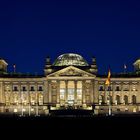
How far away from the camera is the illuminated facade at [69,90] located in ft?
465

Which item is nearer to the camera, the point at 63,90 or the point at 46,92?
the point at 63,90

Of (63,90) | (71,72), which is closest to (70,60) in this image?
(71,72)

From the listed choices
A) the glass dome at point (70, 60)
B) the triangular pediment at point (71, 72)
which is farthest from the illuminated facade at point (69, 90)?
the glass dome at point (70, 60)

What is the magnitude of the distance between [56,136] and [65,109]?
291 ft

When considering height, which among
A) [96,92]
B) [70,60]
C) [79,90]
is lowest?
[96,92]

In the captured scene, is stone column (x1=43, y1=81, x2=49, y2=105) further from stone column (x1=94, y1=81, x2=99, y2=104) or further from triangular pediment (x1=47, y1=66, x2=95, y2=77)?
stone column (x1=94, y1=81, x2=99, y2=104)

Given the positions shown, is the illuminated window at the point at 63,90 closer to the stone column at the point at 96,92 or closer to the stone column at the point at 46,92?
the stone column at the point at 46,92

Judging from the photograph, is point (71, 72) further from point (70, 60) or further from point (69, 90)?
point (70, 60)

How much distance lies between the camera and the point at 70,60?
501ft

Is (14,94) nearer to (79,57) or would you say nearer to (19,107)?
(19,107)

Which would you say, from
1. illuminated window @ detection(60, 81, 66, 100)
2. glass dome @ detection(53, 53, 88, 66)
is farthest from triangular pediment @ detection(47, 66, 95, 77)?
glass dome @ detection(53, 53, 88, 66)

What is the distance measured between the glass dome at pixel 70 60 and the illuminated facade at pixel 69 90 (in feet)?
13.3

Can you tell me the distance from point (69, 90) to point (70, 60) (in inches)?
503

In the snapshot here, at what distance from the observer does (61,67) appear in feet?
478
